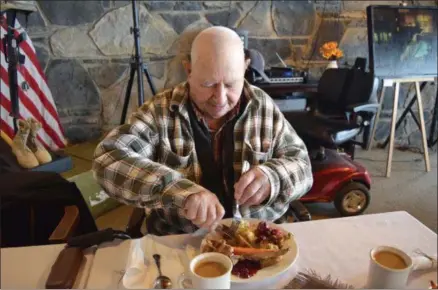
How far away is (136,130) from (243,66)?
8.5 inches

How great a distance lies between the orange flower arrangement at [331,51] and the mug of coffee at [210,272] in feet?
5.66

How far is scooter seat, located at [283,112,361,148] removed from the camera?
1.43 m

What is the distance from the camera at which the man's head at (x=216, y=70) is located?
1.93 feet

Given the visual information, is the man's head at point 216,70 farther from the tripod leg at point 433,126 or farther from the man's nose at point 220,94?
the tripod leg at point 433,126

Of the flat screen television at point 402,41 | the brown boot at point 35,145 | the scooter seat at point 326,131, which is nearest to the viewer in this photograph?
the brown boot at point 35,145

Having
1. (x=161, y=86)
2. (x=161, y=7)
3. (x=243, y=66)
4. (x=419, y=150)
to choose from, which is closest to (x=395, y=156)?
(x=419, y=150)

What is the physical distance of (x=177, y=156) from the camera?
2.15 ft

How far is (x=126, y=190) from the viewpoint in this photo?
561mm

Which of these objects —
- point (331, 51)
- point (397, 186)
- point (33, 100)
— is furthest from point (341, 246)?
point (331, 51)

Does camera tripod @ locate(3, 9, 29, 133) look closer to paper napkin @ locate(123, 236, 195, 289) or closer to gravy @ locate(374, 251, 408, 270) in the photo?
paper napkin @ locate(123, 236, 195, 289)

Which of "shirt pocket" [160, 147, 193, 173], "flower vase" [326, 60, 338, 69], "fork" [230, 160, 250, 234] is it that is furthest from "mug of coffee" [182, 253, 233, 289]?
"flower vase" [326, 60, 338, 69]

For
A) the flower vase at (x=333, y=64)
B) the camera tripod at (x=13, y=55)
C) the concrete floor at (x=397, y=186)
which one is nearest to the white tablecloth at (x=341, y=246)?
the concrete floor at (x=397, y=186)

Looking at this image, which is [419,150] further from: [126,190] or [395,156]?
[126,190]

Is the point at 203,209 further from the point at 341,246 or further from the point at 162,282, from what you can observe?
the point at 341,246
